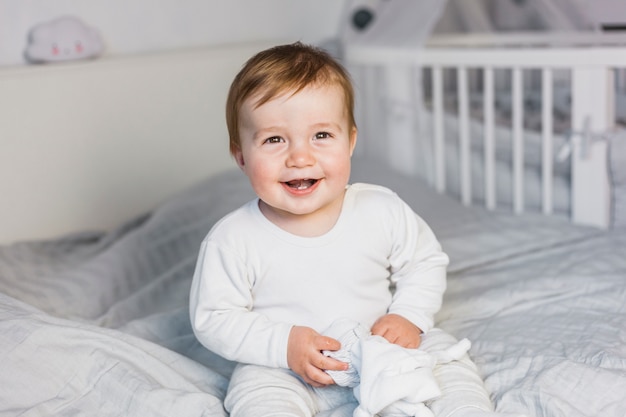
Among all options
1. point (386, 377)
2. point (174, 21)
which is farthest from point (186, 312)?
point (174, 21)

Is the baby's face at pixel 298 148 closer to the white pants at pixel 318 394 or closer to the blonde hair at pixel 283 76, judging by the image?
the blonde hair at pixel 283 76

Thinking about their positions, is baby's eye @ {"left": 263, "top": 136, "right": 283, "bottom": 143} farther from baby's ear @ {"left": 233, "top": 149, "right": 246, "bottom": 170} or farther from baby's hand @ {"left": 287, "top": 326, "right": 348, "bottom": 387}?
baby's hand @ {"left": 287, "top": 326, "right": 348, "bottom": 387}

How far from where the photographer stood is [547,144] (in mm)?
2037

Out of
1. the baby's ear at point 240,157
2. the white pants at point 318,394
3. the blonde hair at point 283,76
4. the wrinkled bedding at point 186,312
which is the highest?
the blonde hair at point 283,76

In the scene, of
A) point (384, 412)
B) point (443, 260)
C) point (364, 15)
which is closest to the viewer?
point (384, 412)

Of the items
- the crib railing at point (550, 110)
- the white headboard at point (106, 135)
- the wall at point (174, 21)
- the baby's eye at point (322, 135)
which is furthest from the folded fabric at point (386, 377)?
the wall at point (174, 21)

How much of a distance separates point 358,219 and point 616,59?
2.98ft

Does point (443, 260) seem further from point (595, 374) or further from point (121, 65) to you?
point (121, 65)

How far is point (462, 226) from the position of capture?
6.52 feet

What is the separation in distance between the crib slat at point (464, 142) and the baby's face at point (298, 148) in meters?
1.04

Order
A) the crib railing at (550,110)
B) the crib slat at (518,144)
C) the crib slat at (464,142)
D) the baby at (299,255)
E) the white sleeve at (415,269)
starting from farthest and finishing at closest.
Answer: the crib slat at (464,142) → the crib slat at (518,144) → the crib railing at (550,110) → the white sleeve at (415,269) → the baby at (299,255)

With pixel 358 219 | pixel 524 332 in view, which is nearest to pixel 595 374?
pixel 524 332

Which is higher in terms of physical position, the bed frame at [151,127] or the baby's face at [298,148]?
the baby's face at [298,148]

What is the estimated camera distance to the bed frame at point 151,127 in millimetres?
1972
